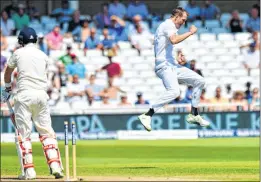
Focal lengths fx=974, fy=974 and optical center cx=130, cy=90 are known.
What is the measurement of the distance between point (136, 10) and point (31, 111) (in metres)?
18.2

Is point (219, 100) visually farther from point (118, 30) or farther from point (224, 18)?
point (224, 18)

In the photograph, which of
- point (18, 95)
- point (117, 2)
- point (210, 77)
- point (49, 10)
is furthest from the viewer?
point (49, 10)

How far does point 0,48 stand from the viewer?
28141 millimetres

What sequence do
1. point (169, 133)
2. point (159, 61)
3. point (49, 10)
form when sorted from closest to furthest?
point (159, 61) < point (169, 133) < point (49, 10)

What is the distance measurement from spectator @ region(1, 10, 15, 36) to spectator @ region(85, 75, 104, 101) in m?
4.59

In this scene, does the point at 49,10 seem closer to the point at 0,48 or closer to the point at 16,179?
the point at 0,48

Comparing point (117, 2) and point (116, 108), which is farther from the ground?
point (117, 2)

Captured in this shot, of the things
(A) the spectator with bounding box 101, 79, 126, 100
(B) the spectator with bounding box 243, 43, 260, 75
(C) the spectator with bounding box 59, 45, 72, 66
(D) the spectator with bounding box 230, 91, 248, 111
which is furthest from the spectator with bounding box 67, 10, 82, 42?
(D) the spectator with bounding box 230, 91, 248, 111

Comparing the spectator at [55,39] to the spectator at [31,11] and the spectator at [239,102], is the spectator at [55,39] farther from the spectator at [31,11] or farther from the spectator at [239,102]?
the spectator at [239,102]

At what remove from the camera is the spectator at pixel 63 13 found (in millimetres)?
30234

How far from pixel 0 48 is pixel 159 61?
13840mm

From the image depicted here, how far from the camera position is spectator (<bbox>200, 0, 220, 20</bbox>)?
3042 cm

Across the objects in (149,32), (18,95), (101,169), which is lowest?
(101,169)

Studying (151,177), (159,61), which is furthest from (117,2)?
(151,177)
